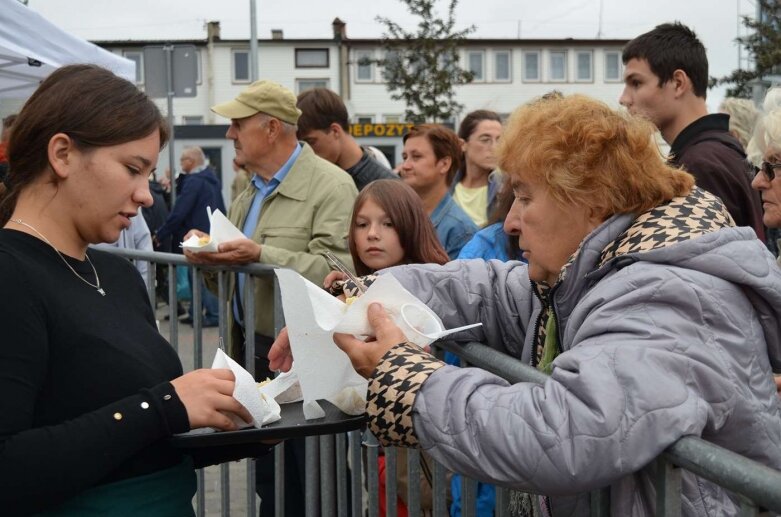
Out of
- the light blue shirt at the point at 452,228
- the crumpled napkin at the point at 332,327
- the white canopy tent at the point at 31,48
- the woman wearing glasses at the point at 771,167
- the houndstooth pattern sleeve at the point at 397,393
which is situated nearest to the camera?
the houndstooth pattern sleeve at the point at 397,393

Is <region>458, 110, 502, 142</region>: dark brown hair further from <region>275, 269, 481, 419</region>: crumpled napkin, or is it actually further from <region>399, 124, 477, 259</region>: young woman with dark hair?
<region>275, 269, 481, 419</region>: crumpled napkin

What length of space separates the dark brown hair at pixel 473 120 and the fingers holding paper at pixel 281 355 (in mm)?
4359

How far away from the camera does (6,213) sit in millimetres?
2395

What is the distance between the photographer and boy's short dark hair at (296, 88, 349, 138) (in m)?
5.87

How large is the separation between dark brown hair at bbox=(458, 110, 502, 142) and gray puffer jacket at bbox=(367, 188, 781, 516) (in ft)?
15.9

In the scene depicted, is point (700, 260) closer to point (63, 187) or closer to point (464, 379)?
point (464, 379)

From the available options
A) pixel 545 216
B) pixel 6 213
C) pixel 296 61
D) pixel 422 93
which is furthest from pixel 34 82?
pixel 296 61

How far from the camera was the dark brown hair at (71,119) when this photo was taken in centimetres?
224

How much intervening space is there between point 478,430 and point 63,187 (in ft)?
3.64

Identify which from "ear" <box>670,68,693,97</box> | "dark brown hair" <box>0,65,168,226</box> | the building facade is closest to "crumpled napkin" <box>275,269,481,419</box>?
"dark brown hair" <box>0,65,168,226</box>

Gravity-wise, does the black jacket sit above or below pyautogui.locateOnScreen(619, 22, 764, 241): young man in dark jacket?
below

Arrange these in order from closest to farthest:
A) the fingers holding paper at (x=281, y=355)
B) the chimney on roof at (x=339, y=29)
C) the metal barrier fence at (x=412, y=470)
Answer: the metal barrier fence at (x=412, y=470), the fingers holding paper at (x=281, y=355), the chimney on roof at (x=339, y=29)

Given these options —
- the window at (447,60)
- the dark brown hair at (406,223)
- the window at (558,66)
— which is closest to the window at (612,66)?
the window at (558,66)

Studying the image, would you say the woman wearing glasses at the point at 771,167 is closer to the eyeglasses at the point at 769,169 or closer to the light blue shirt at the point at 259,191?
the eyeglasses at the point at 769,169
